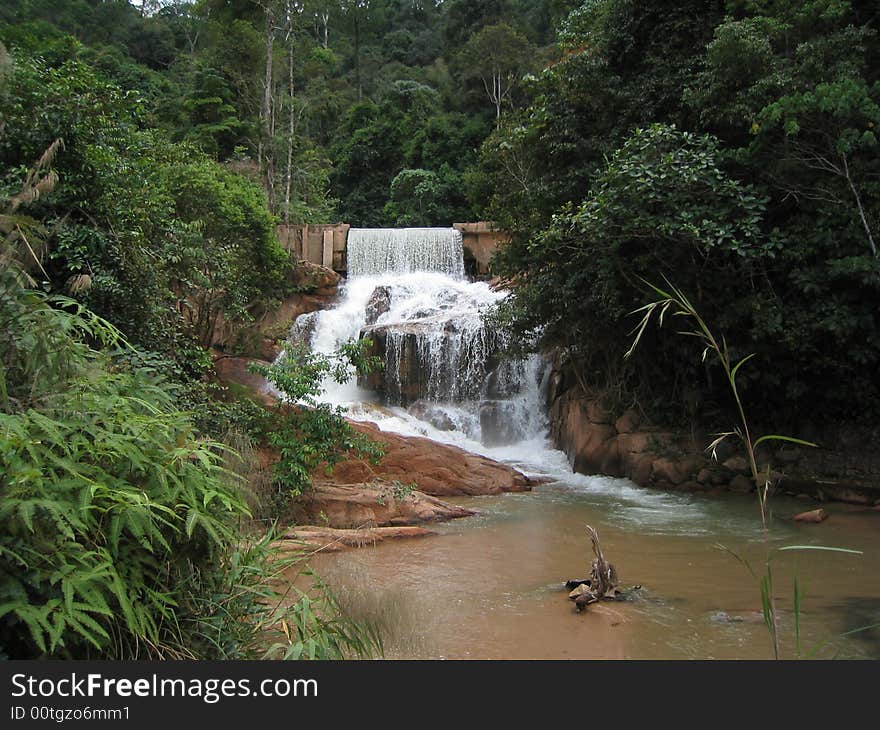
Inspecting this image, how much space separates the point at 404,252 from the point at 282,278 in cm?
519

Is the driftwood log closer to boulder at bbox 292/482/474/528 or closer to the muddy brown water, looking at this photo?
the muddy brown water

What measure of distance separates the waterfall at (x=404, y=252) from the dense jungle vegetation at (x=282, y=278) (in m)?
4.57

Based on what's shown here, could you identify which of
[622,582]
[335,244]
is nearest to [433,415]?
[622,582]

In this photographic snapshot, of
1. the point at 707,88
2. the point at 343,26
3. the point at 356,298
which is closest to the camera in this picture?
the point at 707,88

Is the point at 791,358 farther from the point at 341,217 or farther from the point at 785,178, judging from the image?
the point at 341,217

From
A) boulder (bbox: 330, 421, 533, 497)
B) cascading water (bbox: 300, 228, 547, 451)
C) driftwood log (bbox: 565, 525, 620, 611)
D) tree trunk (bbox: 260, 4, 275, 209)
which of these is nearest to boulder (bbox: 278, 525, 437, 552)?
boulder (bbox: 330, 421, 533, 497)

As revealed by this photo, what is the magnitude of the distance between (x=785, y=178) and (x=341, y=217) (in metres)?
25.3

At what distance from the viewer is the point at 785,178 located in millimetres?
9648

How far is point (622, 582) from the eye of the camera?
6.55 m

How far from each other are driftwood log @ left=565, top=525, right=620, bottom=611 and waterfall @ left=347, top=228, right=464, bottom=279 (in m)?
15.5

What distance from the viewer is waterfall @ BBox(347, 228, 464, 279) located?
21094mm

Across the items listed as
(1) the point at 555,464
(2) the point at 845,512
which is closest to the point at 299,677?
(2) the point at 845,512

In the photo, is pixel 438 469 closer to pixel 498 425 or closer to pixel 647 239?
pixel 498 425

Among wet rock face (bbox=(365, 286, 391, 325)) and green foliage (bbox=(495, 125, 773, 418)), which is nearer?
green foliage (bbox=(495, 125, 773, 418))
